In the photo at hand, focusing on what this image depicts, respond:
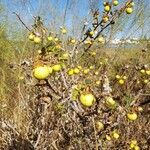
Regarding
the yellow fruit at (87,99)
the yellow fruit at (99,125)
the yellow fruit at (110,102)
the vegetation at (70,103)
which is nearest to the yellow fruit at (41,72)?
the vegetation at (70,103)

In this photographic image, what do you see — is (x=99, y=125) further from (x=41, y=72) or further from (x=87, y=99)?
(x=41, y=72)

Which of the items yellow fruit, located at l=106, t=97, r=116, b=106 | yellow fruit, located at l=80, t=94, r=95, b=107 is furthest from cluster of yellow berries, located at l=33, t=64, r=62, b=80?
yellow fruit, located at l=106, t=97, r=116, b=106

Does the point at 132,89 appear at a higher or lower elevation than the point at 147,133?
higher

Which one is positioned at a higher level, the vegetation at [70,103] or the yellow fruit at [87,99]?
the vegetation at [70,103]

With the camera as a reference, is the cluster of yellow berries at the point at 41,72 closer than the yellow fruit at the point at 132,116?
Yes

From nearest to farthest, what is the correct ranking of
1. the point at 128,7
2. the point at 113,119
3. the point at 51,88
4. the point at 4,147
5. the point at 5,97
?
the point at 51,88 → the point at 113,119 → the point at 4,147 → the point at 128,7 → the point at 5,97

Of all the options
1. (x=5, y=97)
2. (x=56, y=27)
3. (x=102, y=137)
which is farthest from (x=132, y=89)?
(x=102, y=137)

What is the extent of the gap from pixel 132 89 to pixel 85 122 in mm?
2190

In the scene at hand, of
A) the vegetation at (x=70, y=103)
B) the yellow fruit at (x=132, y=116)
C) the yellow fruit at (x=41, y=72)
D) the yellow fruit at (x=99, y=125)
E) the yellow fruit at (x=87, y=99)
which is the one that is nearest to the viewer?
the yellow fruit at (x=41, y=72)

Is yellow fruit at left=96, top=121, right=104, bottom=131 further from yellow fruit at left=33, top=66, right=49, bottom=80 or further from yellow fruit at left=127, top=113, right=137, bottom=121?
yellow fruit at left=33, top=66, right=49, bottom=80

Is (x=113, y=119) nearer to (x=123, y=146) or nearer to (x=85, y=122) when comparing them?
(x=123, y=146)

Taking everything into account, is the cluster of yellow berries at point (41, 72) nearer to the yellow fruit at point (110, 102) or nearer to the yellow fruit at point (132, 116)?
the yellow fruit at point (110, 102)

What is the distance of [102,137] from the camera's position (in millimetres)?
3082

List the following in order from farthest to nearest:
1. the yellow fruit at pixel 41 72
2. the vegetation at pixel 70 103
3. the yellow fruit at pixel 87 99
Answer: the vegetation at pixel 70 103, the yellow fruit at pixel 87 99, the yellow fruit at pixel 41 72
